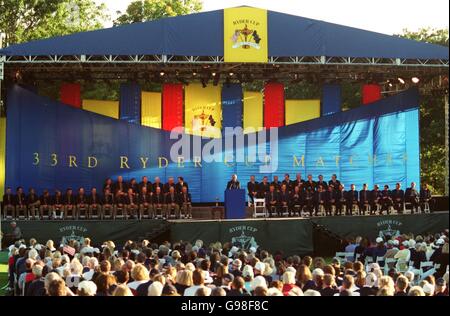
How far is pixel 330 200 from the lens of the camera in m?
27.1

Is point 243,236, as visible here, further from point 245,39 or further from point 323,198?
point 245,39

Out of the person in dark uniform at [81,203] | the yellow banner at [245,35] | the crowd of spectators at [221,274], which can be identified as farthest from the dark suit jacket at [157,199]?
the crowd of spectators at [221,274]

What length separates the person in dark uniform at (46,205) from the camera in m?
26.8

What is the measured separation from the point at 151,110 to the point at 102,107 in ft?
6.38

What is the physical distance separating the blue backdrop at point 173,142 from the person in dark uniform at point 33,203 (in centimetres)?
207

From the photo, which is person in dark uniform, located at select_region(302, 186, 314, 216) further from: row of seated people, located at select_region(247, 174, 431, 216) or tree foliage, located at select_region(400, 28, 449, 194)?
tree foliage, located at select_region(400, 28, 449, 194)

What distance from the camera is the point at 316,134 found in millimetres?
31281

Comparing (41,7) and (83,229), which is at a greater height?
(41,7)

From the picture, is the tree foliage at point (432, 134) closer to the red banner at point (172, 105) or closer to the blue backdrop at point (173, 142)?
the blue backdrop at point (173, 142)

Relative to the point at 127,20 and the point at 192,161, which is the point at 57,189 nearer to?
the point at 192,161

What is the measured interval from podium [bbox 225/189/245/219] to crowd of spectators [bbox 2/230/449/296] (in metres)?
7.20
